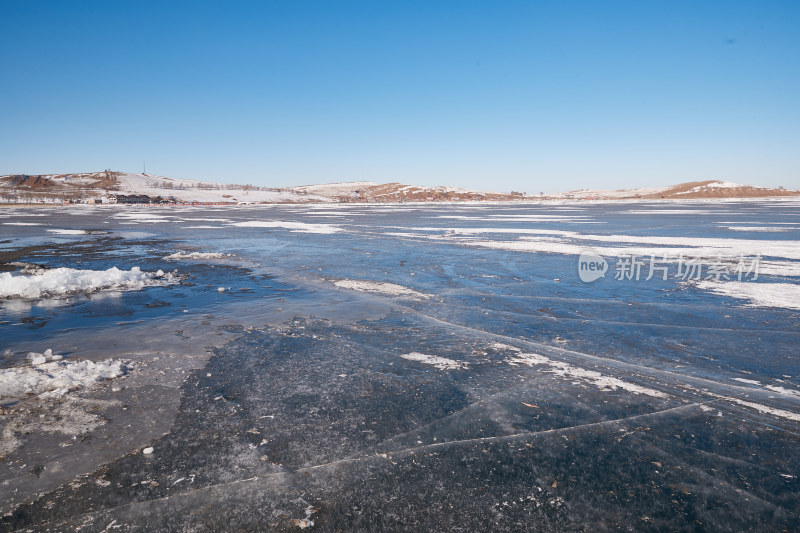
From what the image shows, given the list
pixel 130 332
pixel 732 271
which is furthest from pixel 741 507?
pixel 732 271

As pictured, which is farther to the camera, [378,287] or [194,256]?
[194,256]

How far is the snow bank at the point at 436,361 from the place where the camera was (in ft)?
14.8

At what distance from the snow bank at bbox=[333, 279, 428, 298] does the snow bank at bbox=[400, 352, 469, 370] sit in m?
2.93

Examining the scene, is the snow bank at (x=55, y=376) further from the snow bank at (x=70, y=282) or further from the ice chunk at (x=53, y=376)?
the snow bank at (x=70, y=282)

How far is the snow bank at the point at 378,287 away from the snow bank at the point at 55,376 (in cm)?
443

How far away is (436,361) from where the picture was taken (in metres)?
4.67

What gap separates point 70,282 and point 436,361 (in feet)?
24.3

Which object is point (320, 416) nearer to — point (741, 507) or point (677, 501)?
point (677, 501)

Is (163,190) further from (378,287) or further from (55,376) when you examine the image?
(55,376)

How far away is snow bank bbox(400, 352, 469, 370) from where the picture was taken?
4.52 meters

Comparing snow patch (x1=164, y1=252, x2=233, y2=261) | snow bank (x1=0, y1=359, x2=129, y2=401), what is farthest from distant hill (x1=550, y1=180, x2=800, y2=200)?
snow bank (x1=0, y1=359, x2=129, y2=401)

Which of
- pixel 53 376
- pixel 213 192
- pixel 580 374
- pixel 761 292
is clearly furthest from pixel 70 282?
pixel 213 192

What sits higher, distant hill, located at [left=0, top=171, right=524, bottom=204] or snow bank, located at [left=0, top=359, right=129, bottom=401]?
distant hill, located at [left=0, top=171, right=524, bottom=204]

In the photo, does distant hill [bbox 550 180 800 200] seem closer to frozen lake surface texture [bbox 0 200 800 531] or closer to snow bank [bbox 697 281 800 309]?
snow bank [bbox 697 281 800 309]
